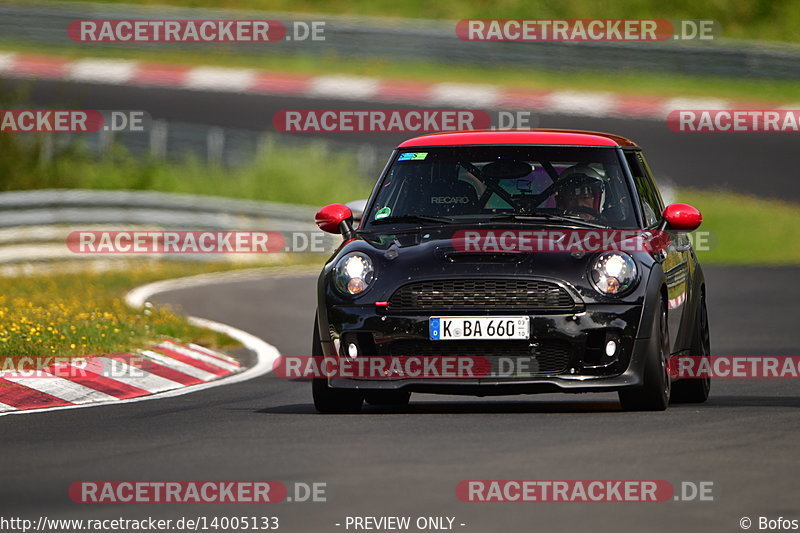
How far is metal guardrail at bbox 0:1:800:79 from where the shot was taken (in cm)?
3388

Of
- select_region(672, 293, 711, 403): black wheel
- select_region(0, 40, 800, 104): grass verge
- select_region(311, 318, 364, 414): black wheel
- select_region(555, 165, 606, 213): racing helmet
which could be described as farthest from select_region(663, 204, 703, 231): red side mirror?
select_region(0, 40, 800, 104): grass verge

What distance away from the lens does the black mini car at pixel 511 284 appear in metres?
9.91

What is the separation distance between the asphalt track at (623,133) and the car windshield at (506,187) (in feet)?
54.7

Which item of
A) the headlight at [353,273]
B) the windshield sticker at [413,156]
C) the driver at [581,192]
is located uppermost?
the windshield sticker at [413,156]

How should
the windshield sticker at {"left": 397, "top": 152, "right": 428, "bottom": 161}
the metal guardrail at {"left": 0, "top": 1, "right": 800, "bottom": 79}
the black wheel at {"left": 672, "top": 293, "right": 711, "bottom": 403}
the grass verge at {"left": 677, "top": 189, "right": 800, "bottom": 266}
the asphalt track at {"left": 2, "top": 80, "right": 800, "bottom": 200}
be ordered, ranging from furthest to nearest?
the metal guardrail at {"left": 0, "top": 1, "right": 800, "bottom": 79} < the asphalt track at {"left": 2, "top": 80, "right": 800, "bottom": 200} < the grass verge at {"left": 677, "top": 189, "right": 800, "bottom": 266} < the black wheel at {"left": 672, "top": 293, "right": 711, "bottom": 403} < the windshield sticker at {"left": 397, "top": 152, "right": 428, "bottom": 161}

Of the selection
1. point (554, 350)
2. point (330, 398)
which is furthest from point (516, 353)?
point (330, 398)

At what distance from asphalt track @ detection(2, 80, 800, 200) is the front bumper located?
17.9 m

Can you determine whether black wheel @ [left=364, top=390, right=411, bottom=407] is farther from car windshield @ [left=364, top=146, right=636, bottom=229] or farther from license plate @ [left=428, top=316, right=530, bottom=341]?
license plate @ [left=428, top=316, right=530, bottom=341]

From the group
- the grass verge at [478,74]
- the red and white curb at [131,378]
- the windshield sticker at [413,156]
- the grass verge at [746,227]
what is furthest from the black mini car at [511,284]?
the grass verge at [478,74]

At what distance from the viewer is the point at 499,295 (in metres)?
9.93

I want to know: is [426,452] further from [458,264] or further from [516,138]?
[516,138]

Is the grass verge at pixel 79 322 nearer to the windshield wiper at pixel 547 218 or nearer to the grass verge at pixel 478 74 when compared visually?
the windshield wiper at pixel 547 218

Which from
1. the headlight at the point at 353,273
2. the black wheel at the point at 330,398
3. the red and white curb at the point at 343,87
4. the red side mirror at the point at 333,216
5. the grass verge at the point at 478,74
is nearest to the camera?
the headlight at the point at 353,273

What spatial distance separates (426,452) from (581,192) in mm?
2946
